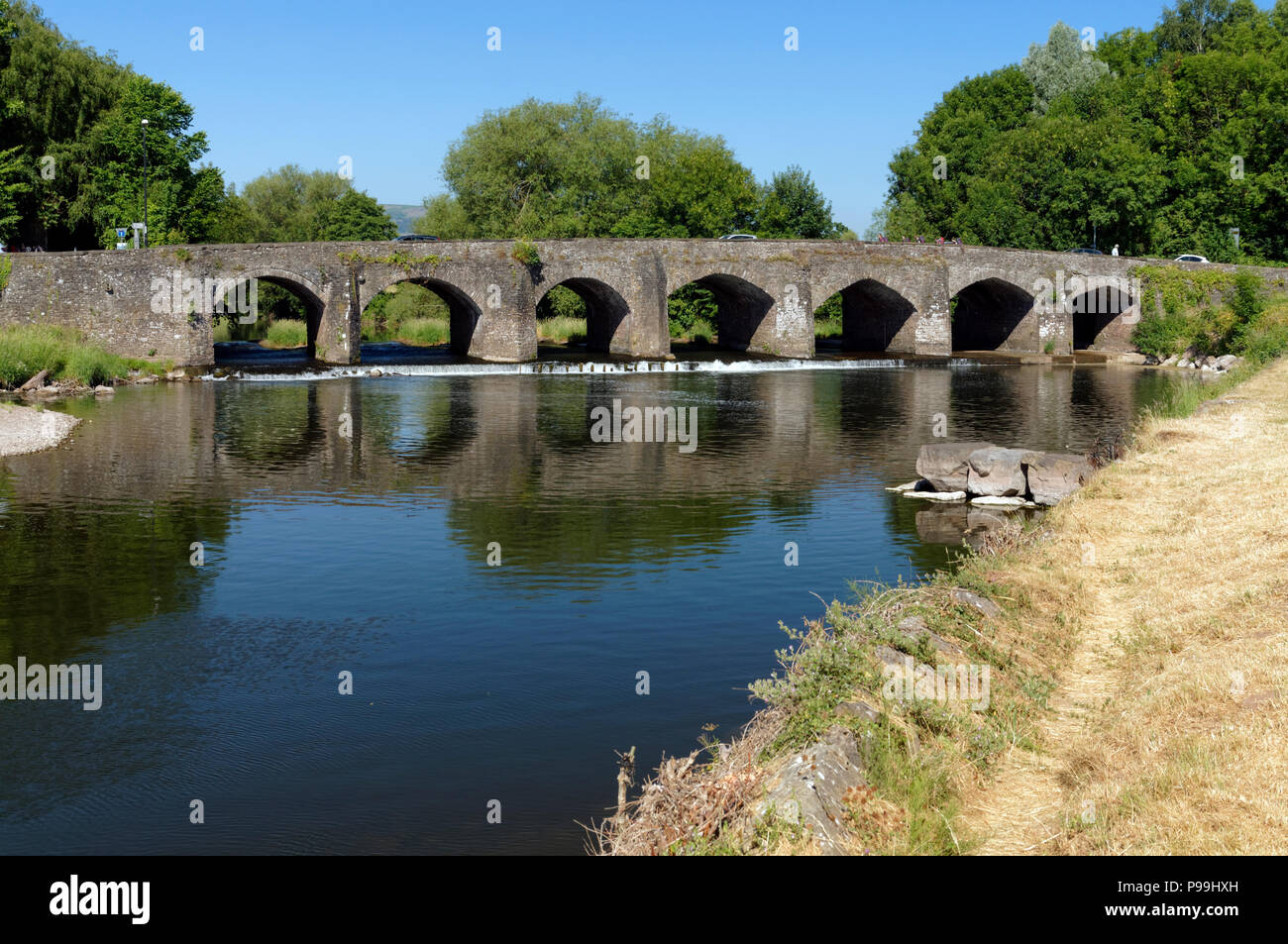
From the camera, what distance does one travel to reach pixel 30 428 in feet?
102

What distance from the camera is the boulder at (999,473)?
23234 millimetres

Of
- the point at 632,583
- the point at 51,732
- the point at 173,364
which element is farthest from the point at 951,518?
the point at 173,364

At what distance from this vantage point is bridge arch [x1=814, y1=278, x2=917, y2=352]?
60656 millimetres

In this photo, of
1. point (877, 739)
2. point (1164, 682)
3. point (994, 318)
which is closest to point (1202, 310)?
point (994, 318)

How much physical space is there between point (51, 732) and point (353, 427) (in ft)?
70.9

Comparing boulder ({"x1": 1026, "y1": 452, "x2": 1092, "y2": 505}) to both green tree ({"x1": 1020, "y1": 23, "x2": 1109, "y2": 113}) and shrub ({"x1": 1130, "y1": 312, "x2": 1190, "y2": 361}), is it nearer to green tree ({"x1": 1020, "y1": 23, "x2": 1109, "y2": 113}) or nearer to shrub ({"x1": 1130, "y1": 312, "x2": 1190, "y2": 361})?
shrub ({"x1": 1130, "y1": 312, "x2": 1190, "y2": 361})

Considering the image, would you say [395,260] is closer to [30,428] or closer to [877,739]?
[30,428]

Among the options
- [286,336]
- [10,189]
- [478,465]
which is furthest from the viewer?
[286,336]

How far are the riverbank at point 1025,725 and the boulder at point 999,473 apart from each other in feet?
27.7

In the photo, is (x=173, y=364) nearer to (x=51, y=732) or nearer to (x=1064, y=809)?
(x=51, y=732)

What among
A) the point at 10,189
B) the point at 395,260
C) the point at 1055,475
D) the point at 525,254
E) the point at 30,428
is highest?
the point at 10,189

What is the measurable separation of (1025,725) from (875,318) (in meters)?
56.1

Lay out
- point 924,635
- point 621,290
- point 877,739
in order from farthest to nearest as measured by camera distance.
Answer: point 621,290
point 924,635
point 877,739
